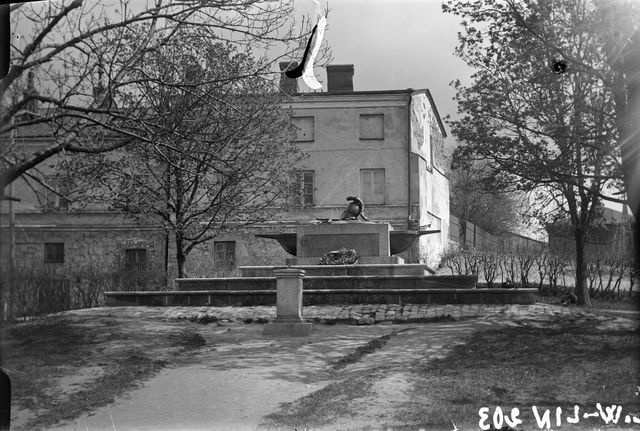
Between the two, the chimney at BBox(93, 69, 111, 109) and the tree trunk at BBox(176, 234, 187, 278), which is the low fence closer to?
the tree trunk at BBox(176, 234, 187, 278)

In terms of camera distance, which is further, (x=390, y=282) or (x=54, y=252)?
(x=390, y=282)

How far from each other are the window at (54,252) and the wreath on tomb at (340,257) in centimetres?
609

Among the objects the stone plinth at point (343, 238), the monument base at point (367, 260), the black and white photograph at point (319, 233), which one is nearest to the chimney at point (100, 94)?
the black and white photograph at point (319, 233)

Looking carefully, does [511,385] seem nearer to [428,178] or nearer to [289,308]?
[289,308]

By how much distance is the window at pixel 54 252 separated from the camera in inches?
369

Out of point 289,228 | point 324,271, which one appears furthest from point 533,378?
point 289,228

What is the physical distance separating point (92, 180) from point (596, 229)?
832 centimetres

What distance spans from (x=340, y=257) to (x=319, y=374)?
692 centimetres

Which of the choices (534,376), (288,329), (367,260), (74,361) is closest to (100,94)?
(74,361)

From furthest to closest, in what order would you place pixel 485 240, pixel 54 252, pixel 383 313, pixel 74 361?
pixel 485 240 < pixel 383 313 < pixel 54 252 < pixel 74 361

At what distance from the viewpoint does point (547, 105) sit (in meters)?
10.6

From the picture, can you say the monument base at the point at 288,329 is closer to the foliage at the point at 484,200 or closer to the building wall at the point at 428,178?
the building wall at the point at 428,178

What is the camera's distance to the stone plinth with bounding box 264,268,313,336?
1061 cm

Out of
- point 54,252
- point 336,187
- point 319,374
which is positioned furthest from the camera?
point 336,187
